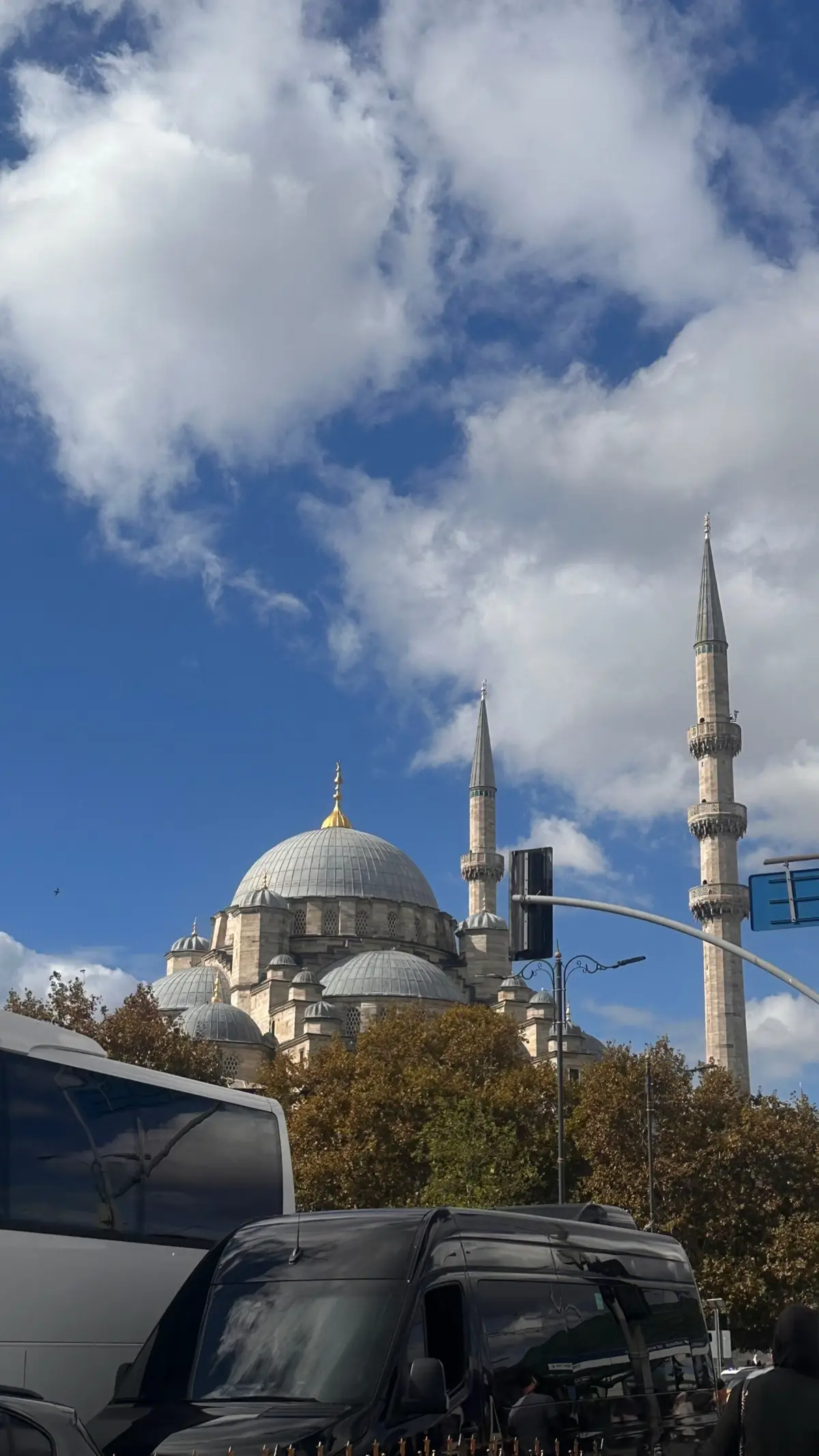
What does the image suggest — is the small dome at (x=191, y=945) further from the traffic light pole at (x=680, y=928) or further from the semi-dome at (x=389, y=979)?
the traffic light pole at (x=680, y=928)

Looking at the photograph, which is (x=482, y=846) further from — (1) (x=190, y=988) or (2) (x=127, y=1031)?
(2) (x=127, y=1031)

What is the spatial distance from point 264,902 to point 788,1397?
65.1m

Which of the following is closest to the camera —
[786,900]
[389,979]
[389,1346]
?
[389,1346]

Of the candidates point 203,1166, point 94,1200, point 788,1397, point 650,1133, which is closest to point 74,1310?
point 94,1200

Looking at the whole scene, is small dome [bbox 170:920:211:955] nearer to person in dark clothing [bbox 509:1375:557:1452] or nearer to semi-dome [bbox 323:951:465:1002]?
semi-dome [bbox 323:951:465:1002]

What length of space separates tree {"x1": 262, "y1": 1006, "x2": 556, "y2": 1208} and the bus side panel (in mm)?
27590

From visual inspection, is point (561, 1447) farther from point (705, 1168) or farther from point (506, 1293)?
point (705, 1168)

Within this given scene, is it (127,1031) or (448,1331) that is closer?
(448,1331)

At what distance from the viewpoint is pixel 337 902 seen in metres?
72.4

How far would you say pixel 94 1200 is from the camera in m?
10.0

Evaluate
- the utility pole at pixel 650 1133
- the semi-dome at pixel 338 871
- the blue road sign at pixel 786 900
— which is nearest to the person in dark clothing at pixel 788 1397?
the blue road sign at pixel 786 900

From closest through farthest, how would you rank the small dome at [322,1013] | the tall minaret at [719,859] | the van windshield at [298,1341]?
the van windshield at [298,1341], the tall minaret at [719,859], the small dome at [322,1013]

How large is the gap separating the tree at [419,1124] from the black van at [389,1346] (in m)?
28.6

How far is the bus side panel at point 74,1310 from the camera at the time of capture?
9125 millimetres
